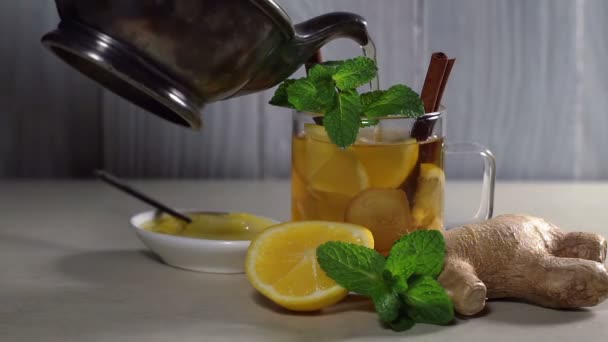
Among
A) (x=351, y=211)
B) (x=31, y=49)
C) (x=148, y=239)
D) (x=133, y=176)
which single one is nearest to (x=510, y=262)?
(x=351, y=211)

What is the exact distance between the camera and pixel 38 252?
961 millimetres

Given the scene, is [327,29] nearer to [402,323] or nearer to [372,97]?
[372,97]

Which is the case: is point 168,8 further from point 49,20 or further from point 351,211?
point 49,20

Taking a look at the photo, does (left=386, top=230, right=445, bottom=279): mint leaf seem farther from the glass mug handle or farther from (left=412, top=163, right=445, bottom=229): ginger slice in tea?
the glass mug handle

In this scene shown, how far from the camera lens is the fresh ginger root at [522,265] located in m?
0.73

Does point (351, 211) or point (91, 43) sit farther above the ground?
point (91, 43)

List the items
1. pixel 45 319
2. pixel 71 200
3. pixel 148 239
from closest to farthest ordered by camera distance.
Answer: pixel 45 319 < pixel 148 239 < pixel 71 200

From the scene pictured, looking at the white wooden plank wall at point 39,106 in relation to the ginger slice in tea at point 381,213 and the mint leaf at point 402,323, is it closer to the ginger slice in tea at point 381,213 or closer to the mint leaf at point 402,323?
the ginger slice in tea at point 381,213

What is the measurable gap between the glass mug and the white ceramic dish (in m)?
0.08

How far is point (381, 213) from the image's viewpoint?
0.81 metres

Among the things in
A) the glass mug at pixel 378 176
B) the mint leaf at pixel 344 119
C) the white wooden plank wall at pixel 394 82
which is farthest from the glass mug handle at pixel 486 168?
the white wooden plank wall at pixel 394 82

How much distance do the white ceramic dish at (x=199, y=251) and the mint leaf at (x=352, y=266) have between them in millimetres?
130

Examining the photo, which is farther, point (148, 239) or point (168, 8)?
point (148, 239)

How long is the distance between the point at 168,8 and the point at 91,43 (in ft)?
0.26
